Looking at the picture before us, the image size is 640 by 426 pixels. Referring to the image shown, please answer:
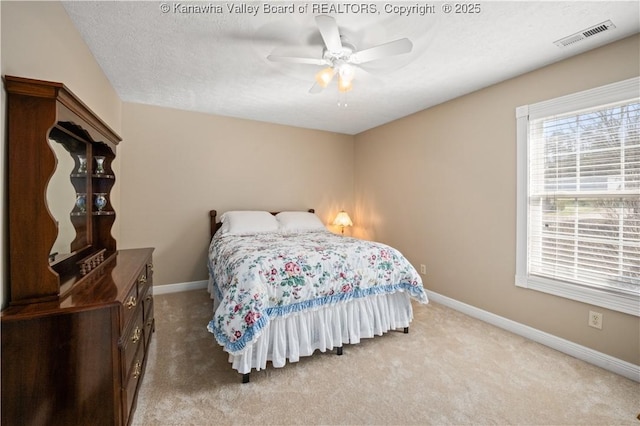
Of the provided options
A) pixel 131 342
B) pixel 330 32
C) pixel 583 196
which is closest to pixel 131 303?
pixel 131 342

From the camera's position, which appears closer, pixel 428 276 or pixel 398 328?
pixel 398 328

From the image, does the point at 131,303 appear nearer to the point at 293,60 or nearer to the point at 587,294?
the point at 293,60

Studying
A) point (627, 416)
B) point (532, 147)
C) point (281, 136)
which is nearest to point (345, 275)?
point (627, 416)

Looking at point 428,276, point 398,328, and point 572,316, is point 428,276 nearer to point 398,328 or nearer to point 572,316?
point 398,328

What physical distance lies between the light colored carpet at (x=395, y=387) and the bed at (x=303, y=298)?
0.49ft

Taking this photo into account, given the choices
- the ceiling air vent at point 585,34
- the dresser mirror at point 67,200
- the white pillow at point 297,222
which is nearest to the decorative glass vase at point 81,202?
the dresser mirror at point 67,200

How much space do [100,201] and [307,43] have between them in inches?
71.5

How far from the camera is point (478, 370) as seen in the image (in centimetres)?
200

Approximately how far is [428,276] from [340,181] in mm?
2084

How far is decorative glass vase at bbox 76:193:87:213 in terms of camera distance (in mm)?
1718

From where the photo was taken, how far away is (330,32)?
1663 millimetres

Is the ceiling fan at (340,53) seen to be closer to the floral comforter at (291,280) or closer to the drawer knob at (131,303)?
the floral comforter at (291,280)

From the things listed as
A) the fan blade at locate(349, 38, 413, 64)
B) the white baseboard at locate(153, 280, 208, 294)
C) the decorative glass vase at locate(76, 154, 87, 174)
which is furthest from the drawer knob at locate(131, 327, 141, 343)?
the fan blade at locate(349, 38, 413, 64)

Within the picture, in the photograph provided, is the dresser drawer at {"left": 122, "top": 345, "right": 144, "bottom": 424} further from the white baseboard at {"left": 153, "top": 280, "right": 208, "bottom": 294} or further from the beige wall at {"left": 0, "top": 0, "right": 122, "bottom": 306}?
the white baseboard at {"left": 153, "top": 280, "right": 208, "bottom": 294}
